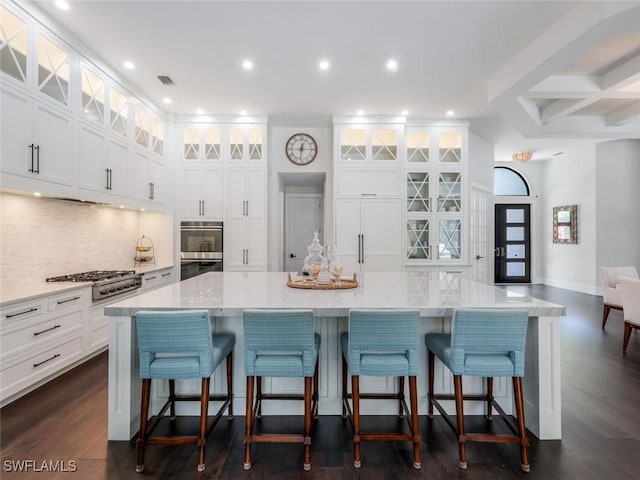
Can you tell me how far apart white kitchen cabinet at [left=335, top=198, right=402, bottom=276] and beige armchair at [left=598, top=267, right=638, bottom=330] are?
2.79m

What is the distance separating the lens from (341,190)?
193 inches

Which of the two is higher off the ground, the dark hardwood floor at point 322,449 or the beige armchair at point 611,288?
the beige armchair at point 611,288

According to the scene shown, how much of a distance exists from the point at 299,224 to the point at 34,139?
424cm

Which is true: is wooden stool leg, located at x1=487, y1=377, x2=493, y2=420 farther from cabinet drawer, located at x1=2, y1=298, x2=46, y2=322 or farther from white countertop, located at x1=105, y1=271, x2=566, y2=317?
cabinet drawer, located at x1=2, y1=298, x2=46, y2=322

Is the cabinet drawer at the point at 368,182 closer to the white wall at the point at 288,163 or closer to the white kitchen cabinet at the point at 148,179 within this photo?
the white wall at the point at 288,163

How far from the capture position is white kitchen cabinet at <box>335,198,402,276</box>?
4895mm

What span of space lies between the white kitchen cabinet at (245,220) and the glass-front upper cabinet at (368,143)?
1.41 meters

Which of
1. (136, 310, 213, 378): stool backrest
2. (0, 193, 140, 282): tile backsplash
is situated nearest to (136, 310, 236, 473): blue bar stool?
(136, 310, 213, 378): stool backrest

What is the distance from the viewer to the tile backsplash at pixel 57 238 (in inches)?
109

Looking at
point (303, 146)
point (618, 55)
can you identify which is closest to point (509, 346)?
point (618, 55)

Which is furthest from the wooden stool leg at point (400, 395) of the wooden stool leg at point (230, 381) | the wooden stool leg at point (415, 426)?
the wooden stool leg at point (230, 381)

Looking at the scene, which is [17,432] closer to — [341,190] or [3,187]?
[3,187]

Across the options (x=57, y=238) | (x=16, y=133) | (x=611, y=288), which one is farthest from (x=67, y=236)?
(x=611, y=288)

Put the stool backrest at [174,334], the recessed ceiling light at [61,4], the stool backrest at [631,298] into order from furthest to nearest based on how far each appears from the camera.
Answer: the stool backrest at [631,298] < the recessed ceiling light at [61,4] < the stool backrest at [174,334]
